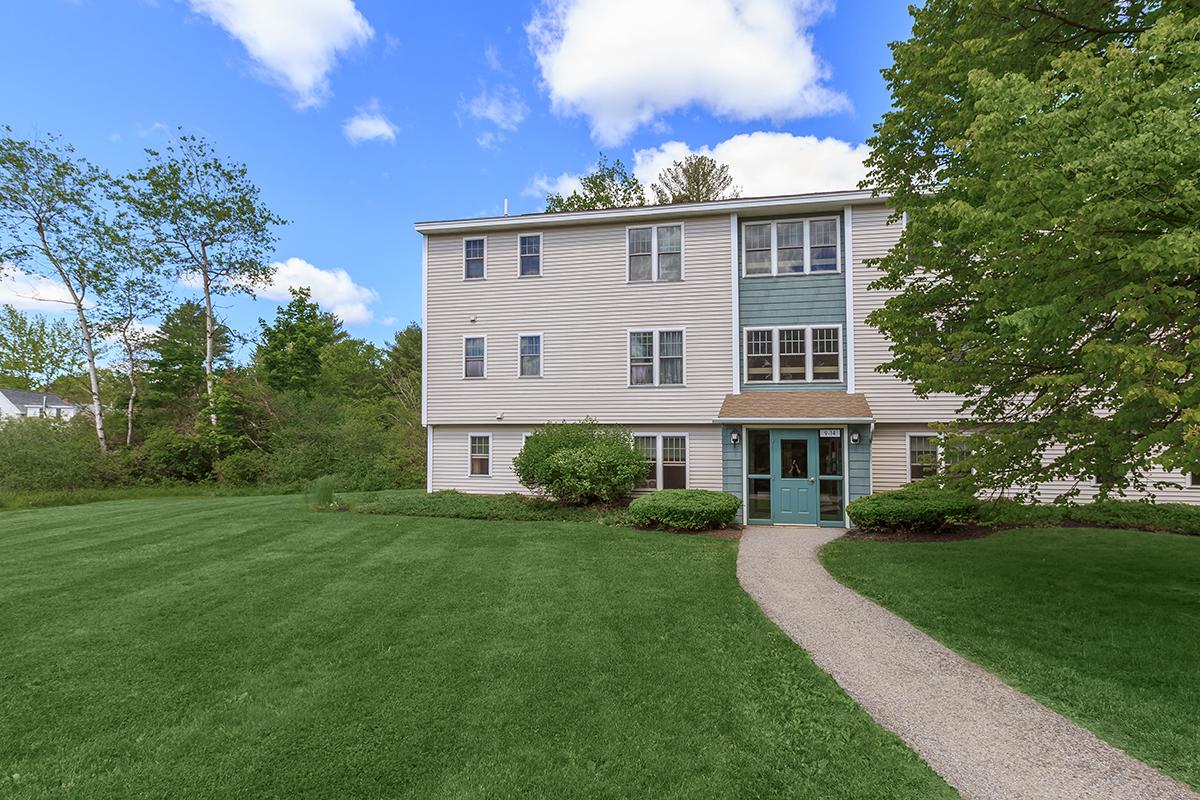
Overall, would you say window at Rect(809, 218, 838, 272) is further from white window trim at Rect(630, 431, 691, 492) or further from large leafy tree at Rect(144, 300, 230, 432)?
large leafy tree at Rect(144, 300, 230, 432)

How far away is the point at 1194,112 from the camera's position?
415cm

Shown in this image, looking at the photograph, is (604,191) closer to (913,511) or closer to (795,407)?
(795,407)

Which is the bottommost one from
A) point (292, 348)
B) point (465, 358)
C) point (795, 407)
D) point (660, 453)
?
point (660, 453)

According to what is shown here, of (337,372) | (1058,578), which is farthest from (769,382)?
(337,372)

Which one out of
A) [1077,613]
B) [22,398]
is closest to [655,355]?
[1077,613]

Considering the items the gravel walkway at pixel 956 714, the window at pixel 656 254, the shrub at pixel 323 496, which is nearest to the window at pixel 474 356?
the shrub at pixel 323 496

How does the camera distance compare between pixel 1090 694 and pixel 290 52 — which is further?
pixel 290 52

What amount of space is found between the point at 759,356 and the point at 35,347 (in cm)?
3742

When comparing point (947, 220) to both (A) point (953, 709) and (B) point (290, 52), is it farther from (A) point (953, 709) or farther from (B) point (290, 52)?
(B) point (290, 52)

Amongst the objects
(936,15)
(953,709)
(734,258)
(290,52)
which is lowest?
(953,709)

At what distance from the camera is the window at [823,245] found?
13883 mm

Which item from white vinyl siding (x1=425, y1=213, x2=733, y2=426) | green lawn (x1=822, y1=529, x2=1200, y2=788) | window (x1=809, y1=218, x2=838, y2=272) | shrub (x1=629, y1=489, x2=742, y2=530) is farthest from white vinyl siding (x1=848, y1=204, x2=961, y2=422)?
shrub (x1=629, y1=489, x2=742, y2=530)

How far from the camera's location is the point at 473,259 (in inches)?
631

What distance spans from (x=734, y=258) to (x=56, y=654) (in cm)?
1438
